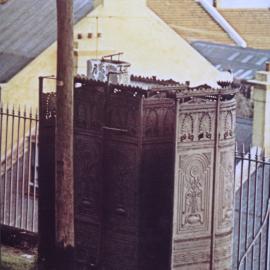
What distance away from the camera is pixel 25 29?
906 inches

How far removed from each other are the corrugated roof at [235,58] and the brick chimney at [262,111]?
41.2 feet

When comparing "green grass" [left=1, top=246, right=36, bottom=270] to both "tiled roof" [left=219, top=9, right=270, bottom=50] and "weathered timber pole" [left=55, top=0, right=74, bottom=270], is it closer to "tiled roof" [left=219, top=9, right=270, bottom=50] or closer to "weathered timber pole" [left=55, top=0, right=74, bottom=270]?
"weathered timber pole" [left=55, top=0, right=74, bottom=270]

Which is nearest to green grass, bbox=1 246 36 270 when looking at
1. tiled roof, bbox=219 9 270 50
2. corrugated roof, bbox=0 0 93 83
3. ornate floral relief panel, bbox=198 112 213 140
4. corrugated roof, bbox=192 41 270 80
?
ornate floral relief panel, bbox=198 112 213 140

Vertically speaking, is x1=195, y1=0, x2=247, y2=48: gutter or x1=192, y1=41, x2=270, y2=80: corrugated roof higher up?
x1=195, y1=0, x2=247, y2=48: gutter

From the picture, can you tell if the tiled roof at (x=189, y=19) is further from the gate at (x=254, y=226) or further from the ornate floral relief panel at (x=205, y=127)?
the ornate floral relief panel at (x=205, y=127)

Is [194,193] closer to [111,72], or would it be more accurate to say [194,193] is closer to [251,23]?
[111,72]

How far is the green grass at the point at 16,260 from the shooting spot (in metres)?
11.4

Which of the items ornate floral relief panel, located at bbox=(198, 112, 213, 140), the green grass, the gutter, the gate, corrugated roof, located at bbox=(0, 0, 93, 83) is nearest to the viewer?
ornate floral relief panel, located at bbox=(198, 112, 213, 140)

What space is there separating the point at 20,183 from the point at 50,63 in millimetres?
5871

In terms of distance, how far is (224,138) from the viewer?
31.0ft

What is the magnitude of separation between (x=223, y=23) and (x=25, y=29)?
1758cm

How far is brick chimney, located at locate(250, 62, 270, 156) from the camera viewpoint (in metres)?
17.7

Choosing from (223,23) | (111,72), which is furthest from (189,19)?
(111,72)

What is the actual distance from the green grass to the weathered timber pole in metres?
1.37
